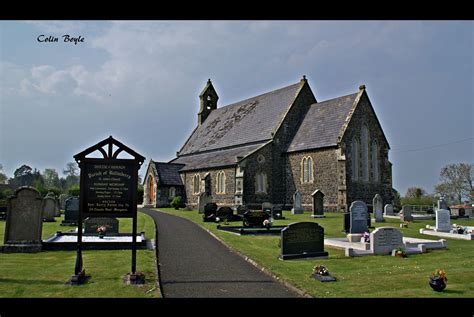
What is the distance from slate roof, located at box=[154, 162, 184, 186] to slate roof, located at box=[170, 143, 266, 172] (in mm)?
1020

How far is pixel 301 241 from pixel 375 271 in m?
2.51

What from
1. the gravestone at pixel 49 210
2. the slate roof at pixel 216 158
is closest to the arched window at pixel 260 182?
the slate roof at pixel 216 158

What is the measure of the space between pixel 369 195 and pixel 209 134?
2084 cm

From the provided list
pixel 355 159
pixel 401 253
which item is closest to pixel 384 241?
pixel 401 253

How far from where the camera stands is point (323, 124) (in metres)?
34.8

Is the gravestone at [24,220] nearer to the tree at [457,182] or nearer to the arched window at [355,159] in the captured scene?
the arched window at [355,159]

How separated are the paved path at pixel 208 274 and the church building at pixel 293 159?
1768cm

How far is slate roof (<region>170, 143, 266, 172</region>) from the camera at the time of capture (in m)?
36.4

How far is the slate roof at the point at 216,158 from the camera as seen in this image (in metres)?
36.4

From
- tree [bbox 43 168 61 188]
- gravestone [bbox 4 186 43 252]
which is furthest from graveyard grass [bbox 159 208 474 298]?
tree [bbox 43 168 61 188]
